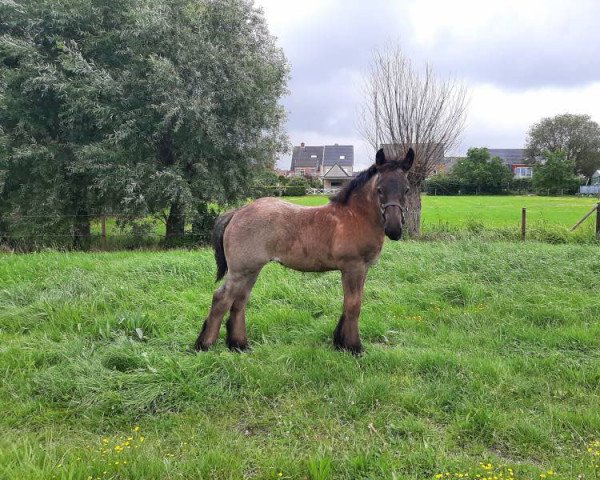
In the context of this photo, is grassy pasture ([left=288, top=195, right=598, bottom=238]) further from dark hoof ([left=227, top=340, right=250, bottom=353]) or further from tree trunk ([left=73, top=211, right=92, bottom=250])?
dark hoof ([left=227, top=340, right=250, bottom=353])

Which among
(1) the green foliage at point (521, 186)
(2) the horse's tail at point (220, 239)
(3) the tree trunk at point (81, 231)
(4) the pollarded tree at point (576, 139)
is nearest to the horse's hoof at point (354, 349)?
(2) the horse's tail at point (220, 239)

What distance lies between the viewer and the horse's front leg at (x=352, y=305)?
449 cm

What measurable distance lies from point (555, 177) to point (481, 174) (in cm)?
966

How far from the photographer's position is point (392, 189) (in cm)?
414

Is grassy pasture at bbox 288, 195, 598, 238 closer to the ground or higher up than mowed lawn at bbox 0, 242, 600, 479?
higher up

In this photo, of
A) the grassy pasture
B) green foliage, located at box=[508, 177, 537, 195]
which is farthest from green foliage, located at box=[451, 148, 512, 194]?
the grassy pasture

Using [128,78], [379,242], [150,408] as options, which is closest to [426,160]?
[128,78]

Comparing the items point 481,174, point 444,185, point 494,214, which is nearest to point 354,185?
point 494,214

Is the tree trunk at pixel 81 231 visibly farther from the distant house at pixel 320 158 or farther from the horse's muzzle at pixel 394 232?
the distant house at pixel 320 158

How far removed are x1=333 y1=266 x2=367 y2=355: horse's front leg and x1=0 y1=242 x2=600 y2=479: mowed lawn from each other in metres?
0.20

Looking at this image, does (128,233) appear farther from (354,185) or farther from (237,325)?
(354,185)

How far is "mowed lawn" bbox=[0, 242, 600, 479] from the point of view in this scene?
113 inches

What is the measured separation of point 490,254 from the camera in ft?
29.8

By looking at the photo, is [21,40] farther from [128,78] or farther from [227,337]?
[227,337]
